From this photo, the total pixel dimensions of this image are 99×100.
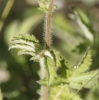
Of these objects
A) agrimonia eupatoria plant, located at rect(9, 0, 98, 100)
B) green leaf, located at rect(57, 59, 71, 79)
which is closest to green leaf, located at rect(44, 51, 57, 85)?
agrimonia eupatoria plant, located at rect(9, 0, 98, 100)

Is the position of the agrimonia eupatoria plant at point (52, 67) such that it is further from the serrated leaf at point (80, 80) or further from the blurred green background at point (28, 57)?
the blurred green background at point (28, 57)

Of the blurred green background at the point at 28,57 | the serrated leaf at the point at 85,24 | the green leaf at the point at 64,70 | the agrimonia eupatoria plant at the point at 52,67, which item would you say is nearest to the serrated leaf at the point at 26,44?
the agrimonia eupatoria plant at the point at 52,67

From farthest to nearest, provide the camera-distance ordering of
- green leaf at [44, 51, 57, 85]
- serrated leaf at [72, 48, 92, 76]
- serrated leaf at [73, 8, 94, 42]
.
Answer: serrated leaf at [73, 8, 94, 42] < serrated leaf at [72, 48, 92, 76] < green leaf at [44, 51, 57, 85]

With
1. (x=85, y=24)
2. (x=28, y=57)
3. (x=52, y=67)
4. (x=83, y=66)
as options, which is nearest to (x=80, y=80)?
(x=83, y=66)

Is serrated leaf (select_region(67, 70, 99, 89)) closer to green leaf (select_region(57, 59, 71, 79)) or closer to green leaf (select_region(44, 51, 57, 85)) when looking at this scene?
green leaf (select_region(57, 59, 71, 79))

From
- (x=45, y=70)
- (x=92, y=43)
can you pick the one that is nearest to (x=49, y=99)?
(x=45, y=70)

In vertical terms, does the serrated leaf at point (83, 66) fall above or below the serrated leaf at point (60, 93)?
above

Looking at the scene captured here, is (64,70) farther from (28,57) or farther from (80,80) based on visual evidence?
(28,57)

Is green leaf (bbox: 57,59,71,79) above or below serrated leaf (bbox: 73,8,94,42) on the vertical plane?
below
